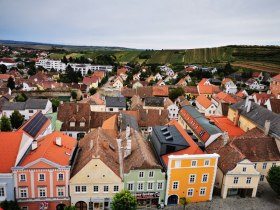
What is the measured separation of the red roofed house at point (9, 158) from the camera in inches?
1343

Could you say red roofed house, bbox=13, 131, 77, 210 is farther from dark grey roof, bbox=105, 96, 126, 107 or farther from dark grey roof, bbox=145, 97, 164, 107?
dark grey roof, bbox=145, 97, 164, 107

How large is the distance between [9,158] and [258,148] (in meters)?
40.3

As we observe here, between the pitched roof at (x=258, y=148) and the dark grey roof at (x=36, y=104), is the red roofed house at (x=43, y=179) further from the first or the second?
the dark grey roof at (x=36, y=104)

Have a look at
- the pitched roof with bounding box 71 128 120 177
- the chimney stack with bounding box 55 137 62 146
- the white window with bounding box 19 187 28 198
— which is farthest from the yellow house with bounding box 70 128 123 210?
the white window with bounding box 19 187 28 198

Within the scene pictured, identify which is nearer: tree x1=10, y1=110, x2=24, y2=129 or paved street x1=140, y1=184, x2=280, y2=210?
paved street x1=140, y1=184, x2=280, y2=210

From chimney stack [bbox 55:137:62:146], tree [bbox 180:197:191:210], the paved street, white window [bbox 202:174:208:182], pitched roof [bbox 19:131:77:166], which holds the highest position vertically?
chimney stack [bbox 55:137:62:146]

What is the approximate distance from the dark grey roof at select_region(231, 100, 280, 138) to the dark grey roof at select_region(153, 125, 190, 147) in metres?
18.5

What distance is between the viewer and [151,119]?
2687 inches

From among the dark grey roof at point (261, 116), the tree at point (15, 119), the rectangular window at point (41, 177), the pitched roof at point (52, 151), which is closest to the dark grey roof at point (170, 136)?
the pitched roof at point (52, 151)

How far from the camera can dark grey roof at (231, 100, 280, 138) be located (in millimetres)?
49197

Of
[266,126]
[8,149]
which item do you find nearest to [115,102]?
[266,126]

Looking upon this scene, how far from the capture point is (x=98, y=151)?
37.5m

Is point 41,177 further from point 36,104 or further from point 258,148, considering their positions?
point 36,104

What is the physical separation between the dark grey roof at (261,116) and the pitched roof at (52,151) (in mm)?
36785
